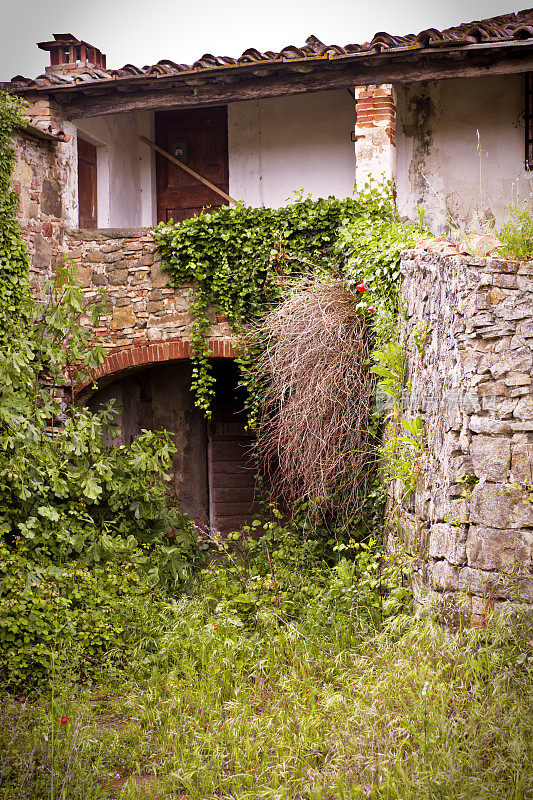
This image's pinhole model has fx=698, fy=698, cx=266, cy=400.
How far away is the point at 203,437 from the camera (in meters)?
9.96

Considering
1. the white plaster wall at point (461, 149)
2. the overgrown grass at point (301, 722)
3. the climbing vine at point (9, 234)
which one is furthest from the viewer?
the white plaster wall at point (461, 149)

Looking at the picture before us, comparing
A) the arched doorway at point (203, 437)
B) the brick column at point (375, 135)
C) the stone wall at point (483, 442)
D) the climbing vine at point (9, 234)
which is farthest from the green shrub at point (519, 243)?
the arched doorway at point (203, 437)

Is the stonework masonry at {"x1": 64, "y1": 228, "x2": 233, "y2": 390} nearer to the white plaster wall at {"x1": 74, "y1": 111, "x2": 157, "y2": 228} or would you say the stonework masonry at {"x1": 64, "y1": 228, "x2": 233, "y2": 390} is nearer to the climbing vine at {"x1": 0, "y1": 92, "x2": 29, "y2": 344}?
the climbing vine at {"x1": 0, "y1": 92, "x2": 29, "y2": 344}

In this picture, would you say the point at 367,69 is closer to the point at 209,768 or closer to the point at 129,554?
the point at 129,554

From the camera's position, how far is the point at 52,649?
4.66 m

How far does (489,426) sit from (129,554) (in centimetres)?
320

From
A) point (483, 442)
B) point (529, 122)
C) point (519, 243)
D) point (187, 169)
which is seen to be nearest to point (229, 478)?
point (187, 169)

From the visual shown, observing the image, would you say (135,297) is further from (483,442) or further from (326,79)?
(483,442)

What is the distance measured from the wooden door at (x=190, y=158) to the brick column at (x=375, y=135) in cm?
266

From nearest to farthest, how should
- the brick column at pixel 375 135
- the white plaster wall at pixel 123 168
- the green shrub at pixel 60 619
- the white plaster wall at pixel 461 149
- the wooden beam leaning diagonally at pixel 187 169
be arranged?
the green shrub at pixel 60 619
the brick column at pixel 375 135
the white plaster wall at pixel 461 149
the white plaster wall at pixel 123 168
the wooden beam leaning diagonally at pixel 187 169

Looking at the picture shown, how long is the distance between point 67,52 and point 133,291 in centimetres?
356

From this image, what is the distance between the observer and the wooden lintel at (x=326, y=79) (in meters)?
6.88

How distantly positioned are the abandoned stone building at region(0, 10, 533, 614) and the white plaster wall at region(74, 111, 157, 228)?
3 cm

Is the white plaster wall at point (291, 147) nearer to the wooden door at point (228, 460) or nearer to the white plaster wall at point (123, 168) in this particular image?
the white plaster wall at point (123, 168)
